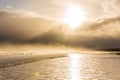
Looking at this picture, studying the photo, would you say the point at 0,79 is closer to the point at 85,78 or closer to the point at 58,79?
the point at 58,79

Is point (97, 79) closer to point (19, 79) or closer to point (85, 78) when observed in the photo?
point (85, 78)

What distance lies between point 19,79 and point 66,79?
8.08 m

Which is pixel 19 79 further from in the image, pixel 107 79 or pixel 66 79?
pixel 107 79

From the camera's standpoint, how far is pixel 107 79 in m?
52.5

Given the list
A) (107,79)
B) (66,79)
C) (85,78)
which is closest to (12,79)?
(66,79)

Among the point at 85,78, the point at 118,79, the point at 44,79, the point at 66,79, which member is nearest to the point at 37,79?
the point at 44,79

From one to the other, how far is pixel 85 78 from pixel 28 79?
1040 cm

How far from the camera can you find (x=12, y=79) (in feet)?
168

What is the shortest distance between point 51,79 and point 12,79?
6634mm

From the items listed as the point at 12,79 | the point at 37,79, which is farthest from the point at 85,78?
the point at 12,79

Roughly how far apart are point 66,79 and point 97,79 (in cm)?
540

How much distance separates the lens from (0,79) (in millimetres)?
51188

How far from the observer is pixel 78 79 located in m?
52.6

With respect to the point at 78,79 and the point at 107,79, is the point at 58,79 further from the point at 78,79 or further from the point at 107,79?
the point at 107,79
